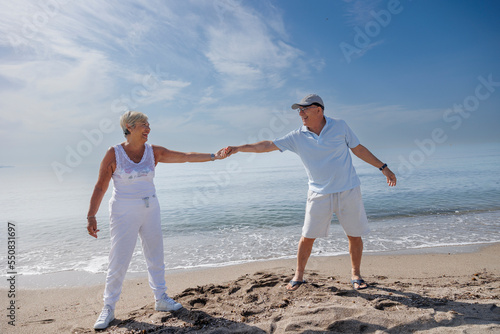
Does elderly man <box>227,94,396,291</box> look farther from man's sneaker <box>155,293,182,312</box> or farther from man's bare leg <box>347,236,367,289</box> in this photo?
man's sneaker <box>155,293,182,312</box>

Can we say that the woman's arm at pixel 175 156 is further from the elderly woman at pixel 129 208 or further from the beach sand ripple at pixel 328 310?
the beach sand ripple at pixel 328 310

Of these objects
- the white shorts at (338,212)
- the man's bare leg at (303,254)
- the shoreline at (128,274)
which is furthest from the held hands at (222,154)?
the shoreline at (128,274)

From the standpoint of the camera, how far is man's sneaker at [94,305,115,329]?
331 cm

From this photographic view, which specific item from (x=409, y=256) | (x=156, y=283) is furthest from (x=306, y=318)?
(x=409, y=256)

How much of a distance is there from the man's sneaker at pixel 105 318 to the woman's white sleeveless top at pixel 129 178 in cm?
129

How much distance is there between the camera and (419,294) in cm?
373

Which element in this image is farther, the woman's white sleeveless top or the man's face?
the man's face

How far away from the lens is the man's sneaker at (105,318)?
10.9 feet

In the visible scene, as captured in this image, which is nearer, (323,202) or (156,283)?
(156,283)

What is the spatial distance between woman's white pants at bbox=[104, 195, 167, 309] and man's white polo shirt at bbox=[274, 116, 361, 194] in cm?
202

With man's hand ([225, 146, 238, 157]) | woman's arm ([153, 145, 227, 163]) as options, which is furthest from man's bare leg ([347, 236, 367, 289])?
woman's arm ([153, 145, 227, 163])

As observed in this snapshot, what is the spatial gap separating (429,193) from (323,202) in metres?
13.1

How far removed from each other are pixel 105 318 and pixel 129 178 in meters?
1.56

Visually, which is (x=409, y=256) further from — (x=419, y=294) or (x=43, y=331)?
(x=43, y=331)
